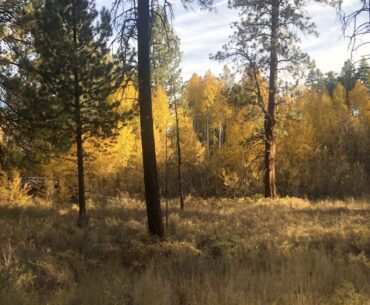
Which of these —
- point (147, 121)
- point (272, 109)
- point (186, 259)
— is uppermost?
point (272, 109)

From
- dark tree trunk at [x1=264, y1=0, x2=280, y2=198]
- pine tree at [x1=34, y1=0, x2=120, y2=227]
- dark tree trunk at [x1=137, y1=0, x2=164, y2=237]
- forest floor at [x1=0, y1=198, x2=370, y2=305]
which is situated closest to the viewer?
forest floor at [x1=0, y1=198, x2=370, y2=305]

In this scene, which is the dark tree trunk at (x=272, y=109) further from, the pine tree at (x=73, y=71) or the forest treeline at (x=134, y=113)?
the pine tree at (x=73, y=71)

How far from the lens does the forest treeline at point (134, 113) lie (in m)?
11.5

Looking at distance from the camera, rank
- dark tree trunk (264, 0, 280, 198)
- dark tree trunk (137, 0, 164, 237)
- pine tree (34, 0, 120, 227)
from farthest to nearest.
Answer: dark tree trunk (264, 0, 280, 198)
pine tree (34, 0, 120, 227)
dark tree trunk (137, 0, 164, 237)

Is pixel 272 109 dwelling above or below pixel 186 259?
above

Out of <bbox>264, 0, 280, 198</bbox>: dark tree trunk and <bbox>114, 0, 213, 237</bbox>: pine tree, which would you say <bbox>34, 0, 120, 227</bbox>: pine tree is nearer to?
<bbox>114, 0, 213, 237</bbox>: pine tree

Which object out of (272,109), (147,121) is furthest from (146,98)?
(272,109)

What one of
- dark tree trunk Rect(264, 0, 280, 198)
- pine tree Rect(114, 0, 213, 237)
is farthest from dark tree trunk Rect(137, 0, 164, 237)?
dark tree trunk Rect(264, 0, 280, 198)

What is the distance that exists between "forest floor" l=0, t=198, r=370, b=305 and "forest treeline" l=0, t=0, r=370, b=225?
5.36 feet

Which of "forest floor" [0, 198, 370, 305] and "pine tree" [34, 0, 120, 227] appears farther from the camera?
"pine tree" [34, 0, 120, 227]

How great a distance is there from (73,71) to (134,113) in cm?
229

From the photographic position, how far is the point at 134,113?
13.6 m

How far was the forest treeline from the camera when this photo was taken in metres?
11.5

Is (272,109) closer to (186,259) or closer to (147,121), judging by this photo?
(147,121)
